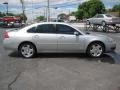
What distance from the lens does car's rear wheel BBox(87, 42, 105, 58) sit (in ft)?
40.1

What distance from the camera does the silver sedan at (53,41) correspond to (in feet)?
39.7

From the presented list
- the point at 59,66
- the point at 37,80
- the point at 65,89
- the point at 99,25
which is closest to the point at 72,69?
the point at 59,66

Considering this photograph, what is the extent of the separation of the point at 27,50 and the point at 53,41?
1122 millimetres

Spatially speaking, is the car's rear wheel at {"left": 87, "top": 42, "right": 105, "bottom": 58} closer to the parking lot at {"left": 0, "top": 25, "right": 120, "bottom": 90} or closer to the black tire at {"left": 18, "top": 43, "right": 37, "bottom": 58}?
the parking lot at {"left": 0, "top": 25, "right": 120, "bottom": 90}

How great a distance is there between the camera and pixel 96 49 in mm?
12211

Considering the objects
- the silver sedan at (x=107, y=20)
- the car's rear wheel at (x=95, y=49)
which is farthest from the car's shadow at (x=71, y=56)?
the silver sedan at (x=107, y=20)

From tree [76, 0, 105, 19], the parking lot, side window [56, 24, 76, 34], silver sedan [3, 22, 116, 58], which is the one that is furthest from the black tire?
tree [76, 0, 105, 19]

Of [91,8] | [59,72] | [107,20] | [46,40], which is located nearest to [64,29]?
[46,40]

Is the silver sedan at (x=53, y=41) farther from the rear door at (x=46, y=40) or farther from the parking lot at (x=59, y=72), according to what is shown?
the parking lot at (x=59, y=72)

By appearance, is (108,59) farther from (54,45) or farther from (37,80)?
(37,80)

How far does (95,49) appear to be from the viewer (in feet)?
40.1

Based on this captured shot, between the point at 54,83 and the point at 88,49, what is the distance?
4766 millimetres

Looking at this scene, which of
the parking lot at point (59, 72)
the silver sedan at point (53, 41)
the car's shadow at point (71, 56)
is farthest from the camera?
the silver sedan at point (53, 41)

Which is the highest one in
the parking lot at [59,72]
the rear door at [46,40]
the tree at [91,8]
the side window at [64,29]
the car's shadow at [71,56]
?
the tree at [91,8]
